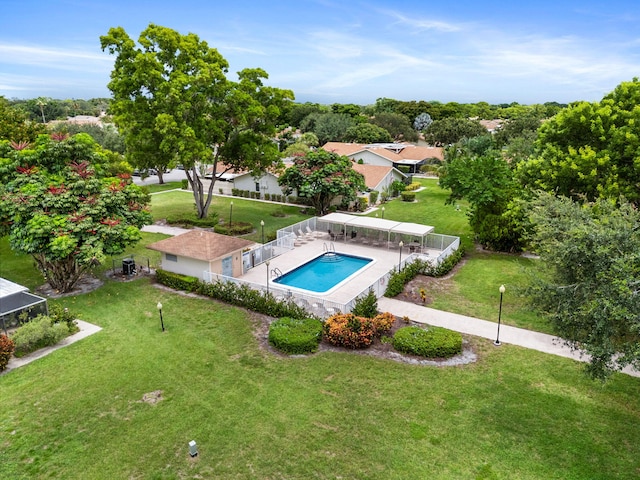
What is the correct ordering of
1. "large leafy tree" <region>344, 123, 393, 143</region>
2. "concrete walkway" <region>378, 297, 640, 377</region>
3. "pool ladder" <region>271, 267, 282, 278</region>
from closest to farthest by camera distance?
1. "concrete walkway" <region>378, 297, 640, 377</region>
2. "pool ladder" <region>271, 267, 282, 278</region>
3. "large leafy tree" <region>344, 123, 393, 143</region>

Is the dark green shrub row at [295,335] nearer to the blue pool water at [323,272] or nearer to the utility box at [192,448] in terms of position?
the blue pool water at [323,272]

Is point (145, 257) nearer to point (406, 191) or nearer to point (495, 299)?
point (495, 299)

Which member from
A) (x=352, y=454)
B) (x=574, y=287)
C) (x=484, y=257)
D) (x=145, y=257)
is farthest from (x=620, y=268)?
(x=145, y=257)

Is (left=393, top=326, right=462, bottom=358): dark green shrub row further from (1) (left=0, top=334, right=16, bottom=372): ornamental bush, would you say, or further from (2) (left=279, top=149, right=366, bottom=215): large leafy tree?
(2) (left=279, top=149, right=366, bottom=215): large leafy tree

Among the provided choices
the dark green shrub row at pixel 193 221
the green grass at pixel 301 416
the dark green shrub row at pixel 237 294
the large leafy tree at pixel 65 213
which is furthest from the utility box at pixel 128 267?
the dark green shrub row at pixel 193 221

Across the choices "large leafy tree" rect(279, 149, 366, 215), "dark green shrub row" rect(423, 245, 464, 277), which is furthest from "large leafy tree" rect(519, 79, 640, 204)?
"large leafy tree" rect(279, 149, 366, 215)
